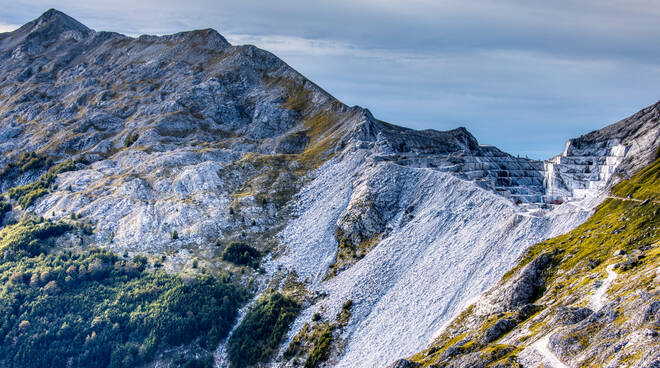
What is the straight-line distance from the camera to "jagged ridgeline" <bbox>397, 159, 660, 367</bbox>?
60.6 metres

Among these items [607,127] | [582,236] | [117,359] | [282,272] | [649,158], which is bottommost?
[117,359]

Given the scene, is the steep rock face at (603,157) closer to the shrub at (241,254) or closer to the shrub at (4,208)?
the shrub at (241,254)

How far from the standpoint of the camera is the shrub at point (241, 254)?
148125 millimetres

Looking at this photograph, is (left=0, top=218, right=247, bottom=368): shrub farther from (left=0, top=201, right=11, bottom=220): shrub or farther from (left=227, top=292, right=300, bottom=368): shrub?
(left=0, top=201, right=11, bottom=220): shrub

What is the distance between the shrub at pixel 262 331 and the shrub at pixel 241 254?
17218 millimetres

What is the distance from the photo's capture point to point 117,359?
5069 inches

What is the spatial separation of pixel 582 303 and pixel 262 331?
76.5 m

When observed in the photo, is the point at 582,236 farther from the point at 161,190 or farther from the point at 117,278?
the point at 161,190

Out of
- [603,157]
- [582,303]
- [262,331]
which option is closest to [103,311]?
[262,331]

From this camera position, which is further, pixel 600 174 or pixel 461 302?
pixel 600 174

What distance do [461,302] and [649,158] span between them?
176 ft

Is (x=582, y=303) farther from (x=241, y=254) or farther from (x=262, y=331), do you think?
(x=241, y=254)

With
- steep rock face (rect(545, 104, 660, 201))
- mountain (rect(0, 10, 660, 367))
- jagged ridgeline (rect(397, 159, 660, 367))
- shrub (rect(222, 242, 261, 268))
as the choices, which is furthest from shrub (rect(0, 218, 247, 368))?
steep rock face (rect(545, 104, 660, 201))

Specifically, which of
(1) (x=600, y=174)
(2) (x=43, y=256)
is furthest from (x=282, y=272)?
(1) (x=600, y=174)
